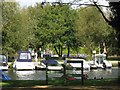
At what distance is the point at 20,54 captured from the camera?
31.2 metres

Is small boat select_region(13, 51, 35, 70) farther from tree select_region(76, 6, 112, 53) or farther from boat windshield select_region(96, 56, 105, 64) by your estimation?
tree select_region(76, 6, 112, 53)

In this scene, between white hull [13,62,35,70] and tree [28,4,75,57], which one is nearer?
white hull [13,62,35,70]

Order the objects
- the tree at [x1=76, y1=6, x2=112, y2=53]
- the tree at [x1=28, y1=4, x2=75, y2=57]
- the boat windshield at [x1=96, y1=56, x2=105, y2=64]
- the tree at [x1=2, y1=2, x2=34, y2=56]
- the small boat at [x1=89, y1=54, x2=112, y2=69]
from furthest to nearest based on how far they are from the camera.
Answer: the tree at [x1=28, y1=4, x2=75, y2=57], the tree at [x1=76, y1=6, x2=112, y2=53], the boat windshield at [x1=96, y1=56, x2=105, y2=64], the small boat at [x1=89, y1=54, x2=112, y2=69], the tree at [x1=2, y1=2, x2=34, y2=56]

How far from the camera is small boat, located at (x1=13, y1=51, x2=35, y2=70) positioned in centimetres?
2909

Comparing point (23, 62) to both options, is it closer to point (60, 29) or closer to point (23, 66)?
point (23, 66)

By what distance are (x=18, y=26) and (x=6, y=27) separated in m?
1.96

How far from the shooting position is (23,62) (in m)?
30.1

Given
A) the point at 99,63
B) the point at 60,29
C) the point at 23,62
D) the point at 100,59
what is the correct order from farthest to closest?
1. the point at 60,29
2. the point at 100,59
3. the point at 99,63
4. the point at 23,62

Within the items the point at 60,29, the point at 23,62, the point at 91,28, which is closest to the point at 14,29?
the point at 23,62

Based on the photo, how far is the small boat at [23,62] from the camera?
29.1 m

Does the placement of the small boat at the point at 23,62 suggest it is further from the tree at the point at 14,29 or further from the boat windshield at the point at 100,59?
the boat windshield at the point at 100,59

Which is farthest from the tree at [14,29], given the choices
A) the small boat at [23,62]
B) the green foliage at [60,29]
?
the small boat at [23,62]

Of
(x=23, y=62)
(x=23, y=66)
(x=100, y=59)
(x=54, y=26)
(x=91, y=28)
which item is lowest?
(x=23, y=66)

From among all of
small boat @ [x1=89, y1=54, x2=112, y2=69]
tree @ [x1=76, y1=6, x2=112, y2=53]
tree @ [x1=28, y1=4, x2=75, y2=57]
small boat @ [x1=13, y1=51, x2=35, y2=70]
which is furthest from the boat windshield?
small boat @ [x1=13, y1=51, x2=35, y2=70]
